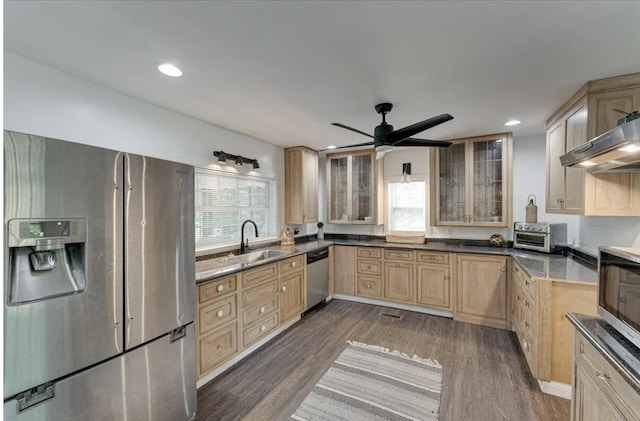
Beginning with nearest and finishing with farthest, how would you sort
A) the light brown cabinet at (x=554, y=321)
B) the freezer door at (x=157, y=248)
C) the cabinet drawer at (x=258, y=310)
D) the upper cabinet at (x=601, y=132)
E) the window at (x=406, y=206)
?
the freezer door at (x=157, y=248)
the upper cabinet at (x=601, y=132)
the light brown cabinet at (x=554, y=321)
the cabinet drawer at (x=258, y=310)
the window at (x=406, y=206)

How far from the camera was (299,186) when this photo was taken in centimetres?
436

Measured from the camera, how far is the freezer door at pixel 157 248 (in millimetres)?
→ 1720

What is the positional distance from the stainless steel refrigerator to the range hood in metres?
2.37

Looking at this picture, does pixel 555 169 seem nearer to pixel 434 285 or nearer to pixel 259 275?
pixel 434 285

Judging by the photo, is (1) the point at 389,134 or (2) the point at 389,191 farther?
(2) the point at 389,191

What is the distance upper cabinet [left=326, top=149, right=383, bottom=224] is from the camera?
4.62 m

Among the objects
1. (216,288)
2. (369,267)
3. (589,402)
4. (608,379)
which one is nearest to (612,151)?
(608,379)

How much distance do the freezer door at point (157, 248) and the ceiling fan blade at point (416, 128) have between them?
159 centimetres

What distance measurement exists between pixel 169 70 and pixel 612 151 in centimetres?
263

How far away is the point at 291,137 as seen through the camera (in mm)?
3838

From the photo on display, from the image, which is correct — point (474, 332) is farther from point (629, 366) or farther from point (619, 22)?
point (619, 22)

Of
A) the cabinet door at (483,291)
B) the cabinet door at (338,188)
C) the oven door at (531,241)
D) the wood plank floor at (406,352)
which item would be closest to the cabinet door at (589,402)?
the wood plank floor at (406,352)

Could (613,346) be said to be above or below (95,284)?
below

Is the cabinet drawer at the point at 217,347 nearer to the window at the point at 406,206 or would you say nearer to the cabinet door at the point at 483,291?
the cabinet door at the point at 483,291
